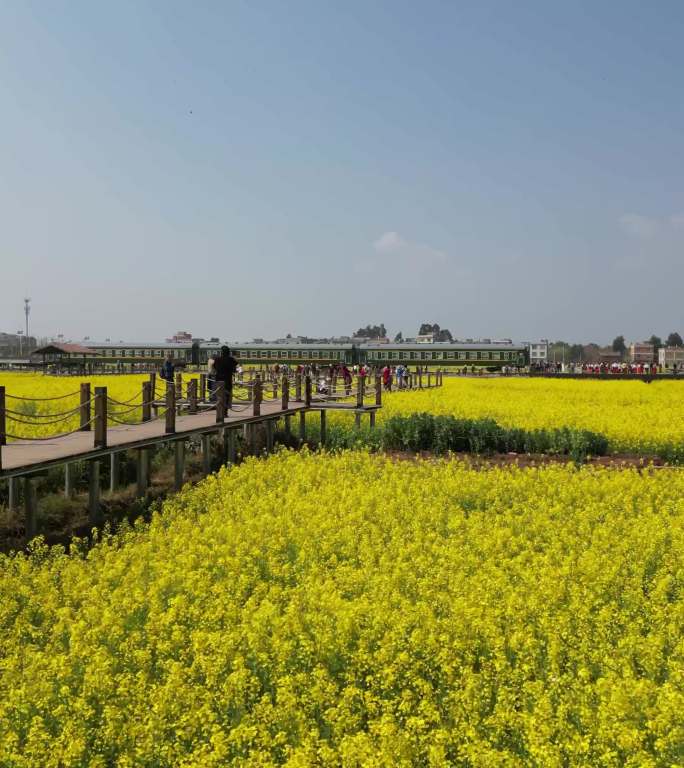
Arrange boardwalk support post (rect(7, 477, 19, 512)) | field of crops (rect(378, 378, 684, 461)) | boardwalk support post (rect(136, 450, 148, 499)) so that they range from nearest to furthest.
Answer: boardwalk support post (rect(7, 477, 19, 512))
boardwalk support post (rect(136, 450, 148, 499))
field of crops (rect(378, 378, 684, 461))

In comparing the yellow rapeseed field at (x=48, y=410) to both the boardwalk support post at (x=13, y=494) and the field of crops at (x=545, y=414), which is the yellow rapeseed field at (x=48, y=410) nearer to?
the field of crops at (x=545, y=414)

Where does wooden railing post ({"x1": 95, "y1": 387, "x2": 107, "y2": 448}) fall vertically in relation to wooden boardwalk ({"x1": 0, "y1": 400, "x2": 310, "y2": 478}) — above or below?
above

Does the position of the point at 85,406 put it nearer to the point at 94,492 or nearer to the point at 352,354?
the point at 94,492

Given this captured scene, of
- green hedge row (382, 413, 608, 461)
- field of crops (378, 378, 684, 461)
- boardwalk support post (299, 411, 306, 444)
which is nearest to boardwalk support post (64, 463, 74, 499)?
boardwalk support post (299, 411, 306, 444)

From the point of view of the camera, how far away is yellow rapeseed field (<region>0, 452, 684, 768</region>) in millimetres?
4539

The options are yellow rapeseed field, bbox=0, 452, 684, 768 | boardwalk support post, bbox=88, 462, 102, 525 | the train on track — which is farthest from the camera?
the train on track

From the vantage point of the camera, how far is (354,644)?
6.10 meters

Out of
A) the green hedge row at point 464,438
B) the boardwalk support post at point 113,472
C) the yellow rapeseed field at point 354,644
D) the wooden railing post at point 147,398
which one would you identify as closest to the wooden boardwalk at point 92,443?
the wooden railing post at point 147,398

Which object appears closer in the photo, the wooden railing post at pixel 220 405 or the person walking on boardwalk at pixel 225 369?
the wooden railing post at pixel 220 405

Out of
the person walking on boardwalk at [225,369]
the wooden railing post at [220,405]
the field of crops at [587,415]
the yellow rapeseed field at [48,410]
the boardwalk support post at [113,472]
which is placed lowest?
the boardwalk support post at [113,472]

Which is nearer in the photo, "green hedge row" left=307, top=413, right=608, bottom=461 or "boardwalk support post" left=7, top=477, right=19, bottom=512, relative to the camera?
"boardwalk support post" left=7, top=477, right=19, bottom=512

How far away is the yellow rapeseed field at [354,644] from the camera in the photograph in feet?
14.9

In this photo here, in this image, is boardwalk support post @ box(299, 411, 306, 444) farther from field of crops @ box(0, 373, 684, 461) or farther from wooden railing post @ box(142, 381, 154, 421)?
wooden railing post @ box(142, 381, 154, 421)

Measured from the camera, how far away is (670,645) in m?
6.05
